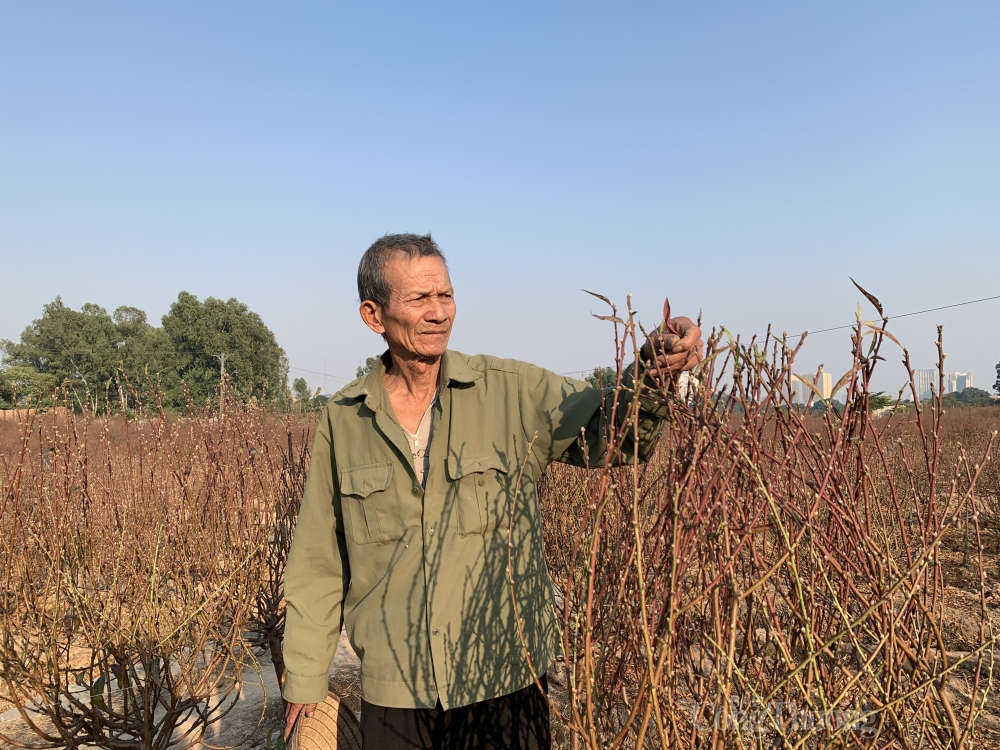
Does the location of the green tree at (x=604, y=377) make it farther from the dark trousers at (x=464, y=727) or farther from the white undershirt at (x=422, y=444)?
the dark trousers at (x=464, y=727)

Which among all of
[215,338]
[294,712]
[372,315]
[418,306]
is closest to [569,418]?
[418,306]

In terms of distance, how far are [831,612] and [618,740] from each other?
0.50m

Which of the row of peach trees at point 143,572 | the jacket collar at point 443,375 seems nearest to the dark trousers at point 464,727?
the jacket collar at point 443,375

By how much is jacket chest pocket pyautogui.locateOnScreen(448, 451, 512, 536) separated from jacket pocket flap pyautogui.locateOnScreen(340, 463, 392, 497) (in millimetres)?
201

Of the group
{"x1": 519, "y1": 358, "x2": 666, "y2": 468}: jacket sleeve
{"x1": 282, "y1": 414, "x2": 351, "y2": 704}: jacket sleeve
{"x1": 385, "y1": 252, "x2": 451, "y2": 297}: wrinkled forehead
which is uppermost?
{"x1": 385, "y1": 252, "x2": 451, "y2": 297}: wrinkled forehead

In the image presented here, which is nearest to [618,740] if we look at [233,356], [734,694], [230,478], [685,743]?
[685,743]

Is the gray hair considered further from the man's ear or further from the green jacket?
the green jacket

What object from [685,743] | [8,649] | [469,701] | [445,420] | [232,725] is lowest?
[232,725]

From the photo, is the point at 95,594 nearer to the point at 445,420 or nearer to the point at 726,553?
the point at 445,420

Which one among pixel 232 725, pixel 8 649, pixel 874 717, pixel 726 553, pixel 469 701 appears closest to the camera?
pixel 726 553

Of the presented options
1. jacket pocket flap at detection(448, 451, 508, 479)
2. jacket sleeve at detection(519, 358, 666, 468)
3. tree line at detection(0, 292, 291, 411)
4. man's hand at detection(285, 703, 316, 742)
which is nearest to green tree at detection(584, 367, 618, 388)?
jacket sleeve at detection(519, 358, 666, 468)

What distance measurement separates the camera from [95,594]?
9.45ft

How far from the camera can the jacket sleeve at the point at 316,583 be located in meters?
1.94

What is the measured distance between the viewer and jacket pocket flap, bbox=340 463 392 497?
1.87m
